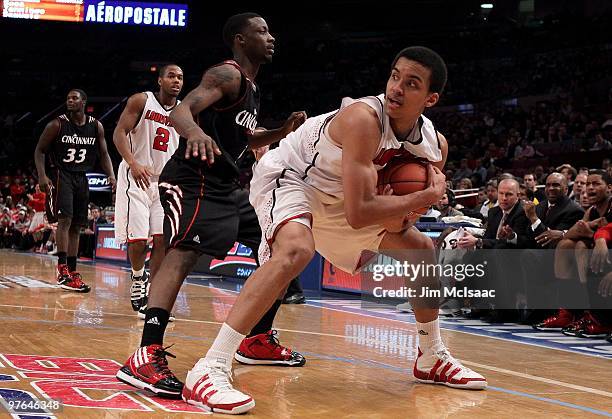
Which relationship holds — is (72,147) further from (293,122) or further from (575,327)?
(575,327)

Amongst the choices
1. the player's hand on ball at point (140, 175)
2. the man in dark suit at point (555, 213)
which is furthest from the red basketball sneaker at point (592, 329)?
the player's hand on ball at point (140, 175)

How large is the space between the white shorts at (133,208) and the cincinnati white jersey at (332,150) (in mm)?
2947

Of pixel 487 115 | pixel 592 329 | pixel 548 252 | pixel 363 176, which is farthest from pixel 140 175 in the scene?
pixel 487 115

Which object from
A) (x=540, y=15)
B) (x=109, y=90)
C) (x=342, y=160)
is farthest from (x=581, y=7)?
(x=342, y=160)

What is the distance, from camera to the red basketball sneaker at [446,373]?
3719 millimetres

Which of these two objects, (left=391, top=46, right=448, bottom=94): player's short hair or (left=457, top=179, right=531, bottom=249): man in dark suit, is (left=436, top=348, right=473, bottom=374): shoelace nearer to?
(left=391, top=46, right=448, bottom=94): player's short hair

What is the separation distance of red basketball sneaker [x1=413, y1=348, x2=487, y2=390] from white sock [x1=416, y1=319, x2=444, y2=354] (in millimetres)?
36

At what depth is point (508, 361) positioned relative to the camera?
4.66m

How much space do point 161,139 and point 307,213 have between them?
3.38 metres

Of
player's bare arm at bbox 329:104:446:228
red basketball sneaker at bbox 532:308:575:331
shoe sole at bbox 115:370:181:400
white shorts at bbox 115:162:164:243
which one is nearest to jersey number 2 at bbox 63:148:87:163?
white shorts at bbox 115:162:164:243

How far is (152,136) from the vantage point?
21.8 ft

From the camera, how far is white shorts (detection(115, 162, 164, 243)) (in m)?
6.59

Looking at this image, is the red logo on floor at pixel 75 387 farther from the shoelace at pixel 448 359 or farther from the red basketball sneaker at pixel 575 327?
the red basketball sneaker at pixel 575 327

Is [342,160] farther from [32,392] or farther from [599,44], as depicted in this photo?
[599,44]
